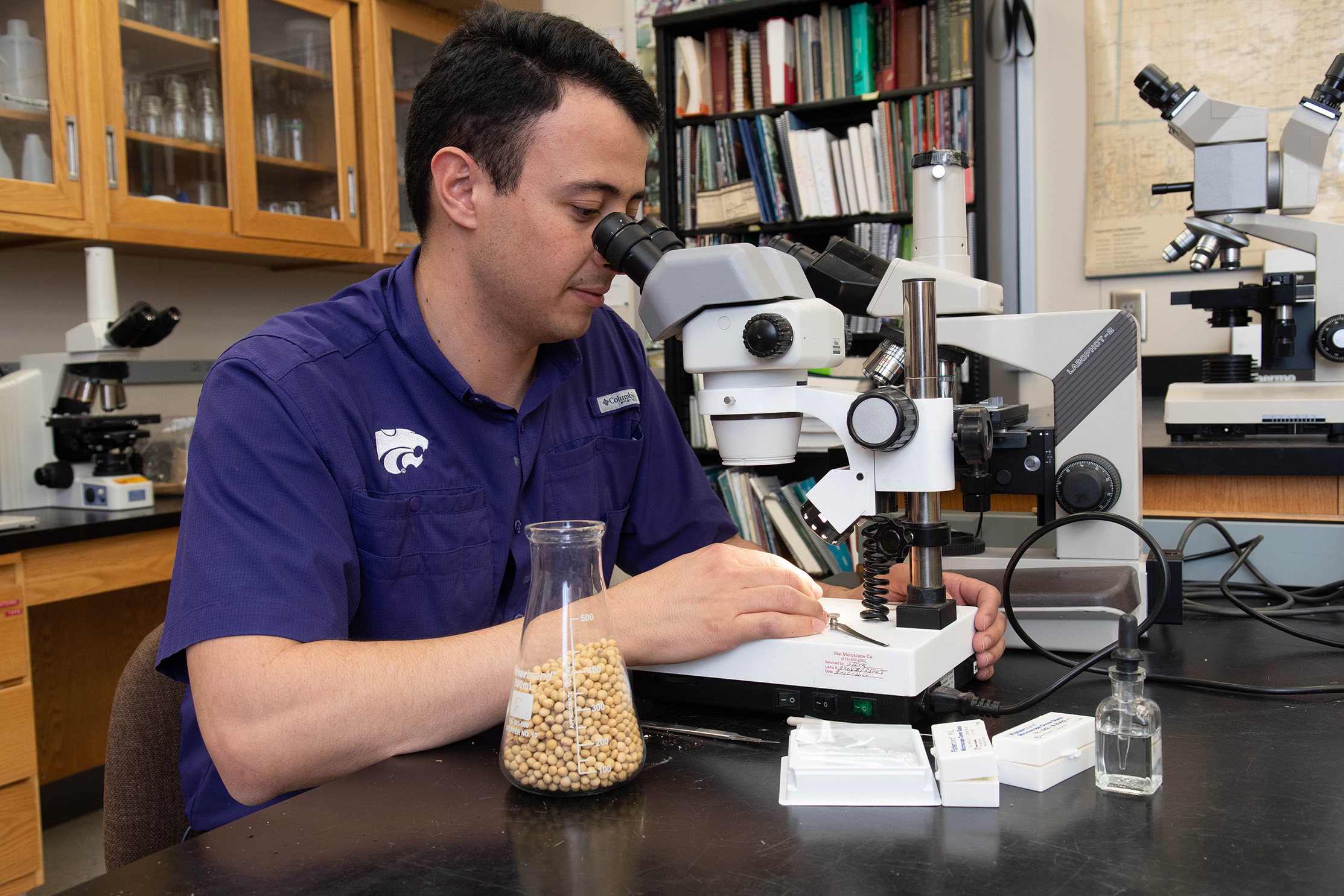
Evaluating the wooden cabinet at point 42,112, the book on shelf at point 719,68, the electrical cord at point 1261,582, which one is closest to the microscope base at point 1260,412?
the electrical cord at point 1261,582

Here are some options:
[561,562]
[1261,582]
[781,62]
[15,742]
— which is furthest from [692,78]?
[561,562]

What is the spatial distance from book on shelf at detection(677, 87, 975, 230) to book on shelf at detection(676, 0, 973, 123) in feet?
0.23

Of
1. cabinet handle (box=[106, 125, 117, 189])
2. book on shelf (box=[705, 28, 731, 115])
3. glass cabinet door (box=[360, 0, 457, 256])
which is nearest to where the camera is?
cabinet handle (box=[106, 125, 117, 189])

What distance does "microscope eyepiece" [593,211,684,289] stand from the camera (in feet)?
2.86

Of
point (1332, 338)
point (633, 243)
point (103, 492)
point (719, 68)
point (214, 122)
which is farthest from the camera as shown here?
point (719, 68)

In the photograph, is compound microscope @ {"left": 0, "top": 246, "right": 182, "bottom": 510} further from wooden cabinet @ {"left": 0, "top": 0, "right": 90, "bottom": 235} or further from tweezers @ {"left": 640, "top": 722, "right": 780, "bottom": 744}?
tweezers @ {"left": 640, "top": 722, "right": 780, "bottom": 744}

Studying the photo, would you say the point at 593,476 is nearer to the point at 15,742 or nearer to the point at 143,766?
the point at 143,766

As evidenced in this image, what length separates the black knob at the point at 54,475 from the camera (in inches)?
84.7

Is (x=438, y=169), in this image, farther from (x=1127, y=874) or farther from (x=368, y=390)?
(x=1127, y=874)

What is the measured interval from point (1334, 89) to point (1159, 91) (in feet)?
1.10

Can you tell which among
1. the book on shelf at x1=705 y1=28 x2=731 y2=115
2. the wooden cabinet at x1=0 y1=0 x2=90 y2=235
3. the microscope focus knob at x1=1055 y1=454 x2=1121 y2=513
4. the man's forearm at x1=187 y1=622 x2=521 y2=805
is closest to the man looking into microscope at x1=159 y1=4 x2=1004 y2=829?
the man's forearm at x1=187 y1=622 x2=521 y2=805

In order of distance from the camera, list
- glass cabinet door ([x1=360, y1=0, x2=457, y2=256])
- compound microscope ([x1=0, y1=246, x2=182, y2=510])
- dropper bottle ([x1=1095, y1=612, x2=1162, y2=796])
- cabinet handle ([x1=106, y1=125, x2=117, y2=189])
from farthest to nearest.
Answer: glass cabinet door ([x1=360, y1=0, x2=457, y2=256]) → cabinet handle ([x1=106, y1=125, x2=117, y2=189]) → compound microscope ([x1=0, y1=246, x2=182, y2=510]) → dropper bottle ([x1=1095, y1=612, x2=1162, y2=796])

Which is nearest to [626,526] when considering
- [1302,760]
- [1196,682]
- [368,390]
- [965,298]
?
[368,390]

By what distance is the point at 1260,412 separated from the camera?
177 centimetres
